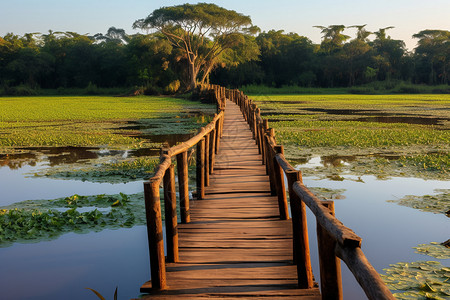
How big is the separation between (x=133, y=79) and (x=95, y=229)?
5563 centimetres

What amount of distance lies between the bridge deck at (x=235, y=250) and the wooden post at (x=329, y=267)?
640mm

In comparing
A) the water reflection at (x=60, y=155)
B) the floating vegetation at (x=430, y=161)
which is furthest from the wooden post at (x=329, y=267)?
the water reflection at (x=60, y=155)

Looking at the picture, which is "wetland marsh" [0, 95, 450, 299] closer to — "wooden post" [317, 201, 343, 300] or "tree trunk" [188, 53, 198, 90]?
"wooden post" [317, 201, 343, 300]

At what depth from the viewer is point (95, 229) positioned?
22.3 ft

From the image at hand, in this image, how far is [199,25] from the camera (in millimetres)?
45656

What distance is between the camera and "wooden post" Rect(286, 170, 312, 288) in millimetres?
3879

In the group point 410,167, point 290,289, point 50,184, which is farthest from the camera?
point 410,167

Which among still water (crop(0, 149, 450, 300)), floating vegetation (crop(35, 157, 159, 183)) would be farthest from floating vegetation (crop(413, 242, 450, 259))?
floating vegetation (crop(35, 157, 159, 183))

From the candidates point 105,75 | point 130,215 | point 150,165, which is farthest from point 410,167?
point 105,75

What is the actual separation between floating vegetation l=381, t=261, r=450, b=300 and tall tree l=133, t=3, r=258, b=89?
4157 cm

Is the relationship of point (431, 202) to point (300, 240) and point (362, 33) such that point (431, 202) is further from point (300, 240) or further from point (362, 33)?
point (362, 33)

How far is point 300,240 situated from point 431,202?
488cm

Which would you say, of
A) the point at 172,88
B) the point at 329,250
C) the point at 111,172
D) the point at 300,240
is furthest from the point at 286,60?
the point at 329,250

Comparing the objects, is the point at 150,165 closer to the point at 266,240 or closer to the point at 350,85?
the point at 266,240
